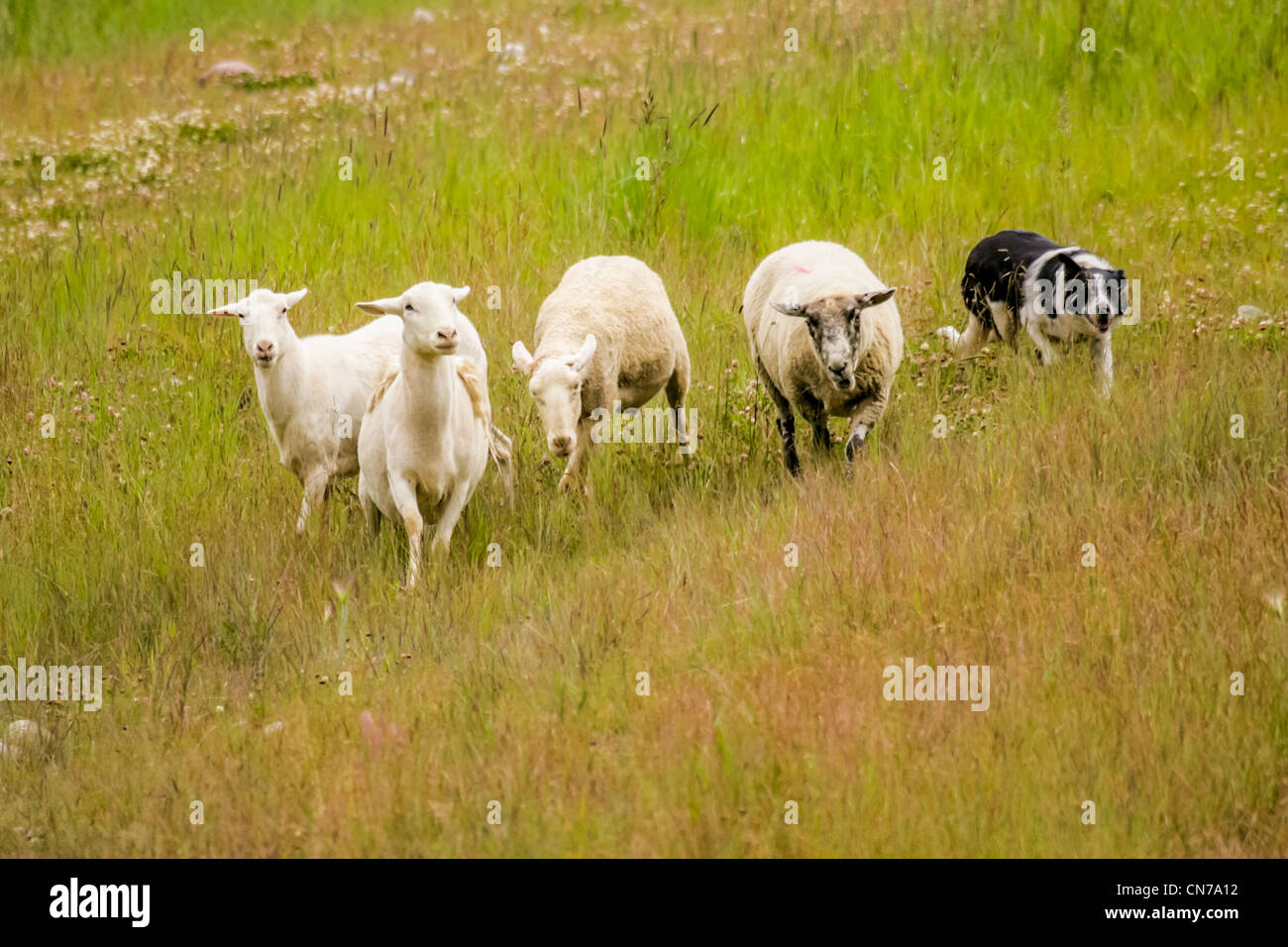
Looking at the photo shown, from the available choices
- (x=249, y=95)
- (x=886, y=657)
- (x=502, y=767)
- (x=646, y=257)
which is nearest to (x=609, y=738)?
(x=502, y=767)

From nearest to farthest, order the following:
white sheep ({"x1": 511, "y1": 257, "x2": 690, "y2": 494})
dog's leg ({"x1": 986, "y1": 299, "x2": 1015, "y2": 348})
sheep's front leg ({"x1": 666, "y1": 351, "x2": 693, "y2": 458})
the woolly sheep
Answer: white sheep ({"x1": 511, "y1": 257, "x2": 690, "y2": 494}) → the woolly sheep → sheep's front leg ({"x1": 666, "y1": 351, "x2": 693, "y2": 458}) → dog's leg ({"x1": 986, "y1": 299, "x2": 1015, "y2": 348})

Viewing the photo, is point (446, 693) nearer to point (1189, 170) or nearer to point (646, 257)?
point (646, 257)

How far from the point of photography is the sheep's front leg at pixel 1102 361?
7.61 meters

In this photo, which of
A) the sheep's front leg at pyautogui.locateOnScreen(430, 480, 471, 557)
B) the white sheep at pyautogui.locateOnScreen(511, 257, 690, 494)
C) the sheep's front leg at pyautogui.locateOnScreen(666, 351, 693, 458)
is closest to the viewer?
the sheep's front leg at pyautogui.locateOnScreen(430, 480, 471, 557)

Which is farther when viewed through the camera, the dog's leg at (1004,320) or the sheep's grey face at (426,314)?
the dog's leg at (1004,320)

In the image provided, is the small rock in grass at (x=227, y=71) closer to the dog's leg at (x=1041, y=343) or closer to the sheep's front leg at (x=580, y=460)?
the sheep's front leg at (x=580, y=460)

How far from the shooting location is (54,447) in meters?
8.27

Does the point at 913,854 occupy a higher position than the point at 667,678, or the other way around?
the point at 667,678

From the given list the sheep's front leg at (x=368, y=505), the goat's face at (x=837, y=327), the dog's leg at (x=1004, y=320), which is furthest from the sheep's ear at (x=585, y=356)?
the dog's leg at (x=1004, y=320)

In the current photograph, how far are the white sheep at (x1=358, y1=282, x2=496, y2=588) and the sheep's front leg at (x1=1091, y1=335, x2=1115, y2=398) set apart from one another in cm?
363

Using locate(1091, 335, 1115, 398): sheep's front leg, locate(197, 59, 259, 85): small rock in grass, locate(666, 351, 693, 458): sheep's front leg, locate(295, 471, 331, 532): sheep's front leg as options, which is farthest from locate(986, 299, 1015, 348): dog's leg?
locate(197, 59, 259, 85): small rock in grass

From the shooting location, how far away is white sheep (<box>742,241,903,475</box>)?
7262mm

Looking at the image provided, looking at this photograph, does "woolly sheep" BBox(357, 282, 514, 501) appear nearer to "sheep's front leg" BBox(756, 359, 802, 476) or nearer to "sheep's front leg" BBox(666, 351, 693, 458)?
"sheep's front leg" BBox(666, 351, 693, 458)

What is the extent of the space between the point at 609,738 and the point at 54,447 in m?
5.20
